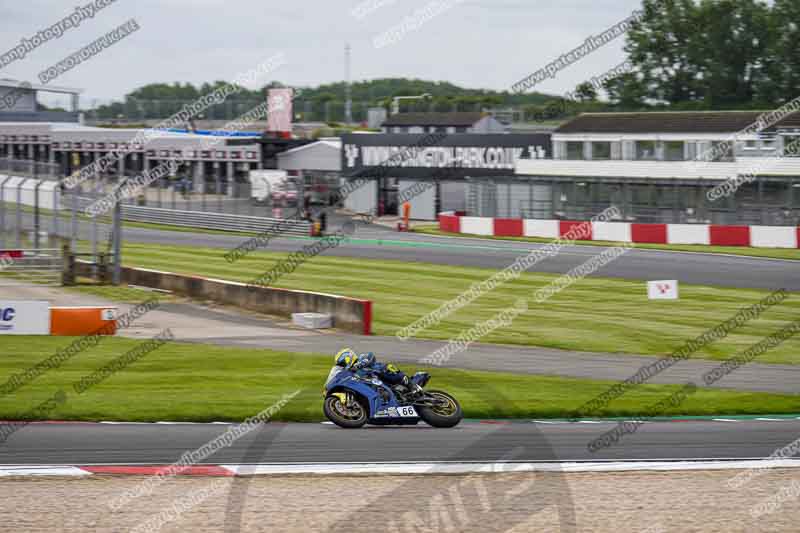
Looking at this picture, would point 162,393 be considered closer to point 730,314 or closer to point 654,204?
point 730,314

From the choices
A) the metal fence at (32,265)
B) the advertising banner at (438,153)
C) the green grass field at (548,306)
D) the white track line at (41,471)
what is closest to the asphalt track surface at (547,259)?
the green grass field at (548,306)

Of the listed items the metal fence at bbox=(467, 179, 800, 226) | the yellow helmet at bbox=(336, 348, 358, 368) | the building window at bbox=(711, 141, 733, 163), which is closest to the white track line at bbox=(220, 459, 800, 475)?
the yellow helmet at bbox=(336, 348, 358, 368)

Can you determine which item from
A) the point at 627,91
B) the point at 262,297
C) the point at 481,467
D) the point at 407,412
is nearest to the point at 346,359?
the point at 407,412

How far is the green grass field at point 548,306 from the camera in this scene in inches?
900

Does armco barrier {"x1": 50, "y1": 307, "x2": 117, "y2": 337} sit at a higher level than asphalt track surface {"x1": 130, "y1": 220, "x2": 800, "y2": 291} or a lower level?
lower

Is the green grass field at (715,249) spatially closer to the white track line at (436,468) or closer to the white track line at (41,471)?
the white track line at (436,468)

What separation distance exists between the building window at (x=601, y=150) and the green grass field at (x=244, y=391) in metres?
31.9

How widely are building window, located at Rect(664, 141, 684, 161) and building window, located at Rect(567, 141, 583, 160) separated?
15.9ft

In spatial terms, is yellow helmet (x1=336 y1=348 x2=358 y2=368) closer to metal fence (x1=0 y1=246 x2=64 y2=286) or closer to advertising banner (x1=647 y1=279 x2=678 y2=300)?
advertising banner (x1=647 y1=279 x2=678 y2=300)

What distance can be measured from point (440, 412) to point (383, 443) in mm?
1219

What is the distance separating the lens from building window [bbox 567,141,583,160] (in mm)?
50375

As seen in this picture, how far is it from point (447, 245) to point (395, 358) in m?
23.2

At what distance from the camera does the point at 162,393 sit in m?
16.5

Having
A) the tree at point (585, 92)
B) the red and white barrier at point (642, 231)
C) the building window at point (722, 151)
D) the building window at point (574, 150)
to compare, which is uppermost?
the tree at point (585, 92)
